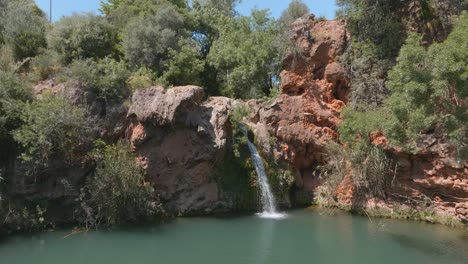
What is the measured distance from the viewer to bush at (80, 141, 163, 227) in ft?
50.1

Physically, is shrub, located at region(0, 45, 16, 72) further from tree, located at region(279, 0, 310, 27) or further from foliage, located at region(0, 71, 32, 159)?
tree, located at region(279, 0, 310, 27)

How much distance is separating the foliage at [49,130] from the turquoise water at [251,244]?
2746 mm

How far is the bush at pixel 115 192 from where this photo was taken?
15.3m

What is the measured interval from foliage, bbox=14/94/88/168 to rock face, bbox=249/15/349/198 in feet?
26.1

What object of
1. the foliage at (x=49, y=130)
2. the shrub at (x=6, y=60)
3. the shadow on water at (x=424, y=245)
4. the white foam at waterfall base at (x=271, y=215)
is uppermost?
the shrub at (x=6, y=60)

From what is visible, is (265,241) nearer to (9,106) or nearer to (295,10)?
(9,106)

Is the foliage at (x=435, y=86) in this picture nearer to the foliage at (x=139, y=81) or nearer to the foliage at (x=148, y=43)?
the foliage at (x=139, y=81)

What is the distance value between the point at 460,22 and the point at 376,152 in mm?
5869

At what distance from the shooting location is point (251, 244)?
45.8 feet

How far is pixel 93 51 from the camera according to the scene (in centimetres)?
2059

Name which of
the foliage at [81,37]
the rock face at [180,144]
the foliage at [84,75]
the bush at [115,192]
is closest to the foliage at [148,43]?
the foliage at [81,37]

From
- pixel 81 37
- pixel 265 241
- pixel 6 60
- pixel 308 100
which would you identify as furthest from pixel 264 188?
pixel 6 60

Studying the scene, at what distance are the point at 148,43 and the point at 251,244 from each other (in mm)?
11990

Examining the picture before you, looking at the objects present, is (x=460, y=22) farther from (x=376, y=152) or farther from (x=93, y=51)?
(x=93, y=51)
